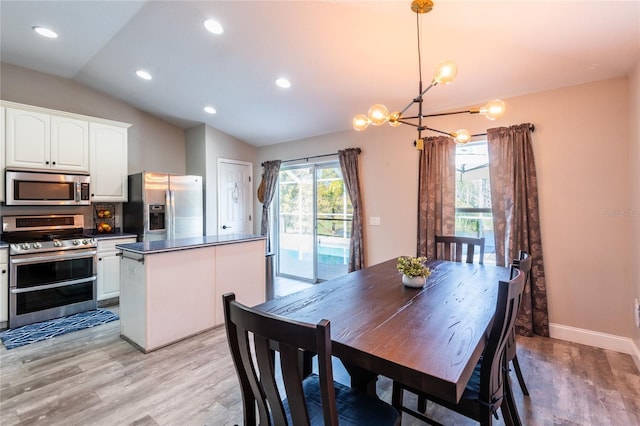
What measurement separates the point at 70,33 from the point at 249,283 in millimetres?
3297

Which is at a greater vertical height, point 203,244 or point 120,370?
point 203,244

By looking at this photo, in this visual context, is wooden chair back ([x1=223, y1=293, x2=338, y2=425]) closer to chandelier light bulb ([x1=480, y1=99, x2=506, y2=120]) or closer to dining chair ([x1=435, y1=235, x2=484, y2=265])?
chandelier light bulb ([x1=480, y1=99, x2=506, y2=120])

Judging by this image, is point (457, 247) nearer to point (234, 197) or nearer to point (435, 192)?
point (435, 192)

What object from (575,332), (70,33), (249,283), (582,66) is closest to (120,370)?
(249,283)

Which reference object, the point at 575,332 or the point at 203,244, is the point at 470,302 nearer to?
the point at 575,332

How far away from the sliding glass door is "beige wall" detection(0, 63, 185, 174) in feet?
6.48

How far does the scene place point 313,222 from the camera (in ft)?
17.0

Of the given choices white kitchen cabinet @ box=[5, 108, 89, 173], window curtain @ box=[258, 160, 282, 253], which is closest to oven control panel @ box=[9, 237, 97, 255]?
white kitchen cabinet @ box=[5, 108, 89, 173]

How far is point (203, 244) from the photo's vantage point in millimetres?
3074

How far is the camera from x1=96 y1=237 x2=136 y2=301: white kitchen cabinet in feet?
12.9

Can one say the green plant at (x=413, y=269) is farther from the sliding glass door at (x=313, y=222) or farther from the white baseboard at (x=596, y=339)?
the sliding glass door at (x=313, y=222)

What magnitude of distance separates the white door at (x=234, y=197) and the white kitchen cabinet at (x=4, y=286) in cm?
261

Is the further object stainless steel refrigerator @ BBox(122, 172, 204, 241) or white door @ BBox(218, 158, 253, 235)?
white door @ BBox(218, 158, 253, 235)

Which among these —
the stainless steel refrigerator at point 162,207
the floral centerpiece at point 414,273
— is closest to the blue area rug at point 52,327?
the stainless steel refrigerator at point 162,207
